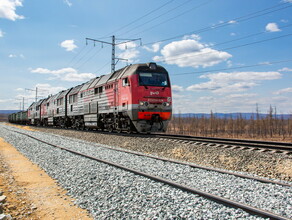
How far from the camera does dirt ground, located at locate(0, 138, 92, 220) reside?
3946 millimetres

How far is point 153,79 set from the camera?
14266 mm

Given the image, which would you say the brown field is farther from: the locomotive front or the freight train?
the freight train

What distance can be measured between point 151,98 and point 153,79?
1.12 m

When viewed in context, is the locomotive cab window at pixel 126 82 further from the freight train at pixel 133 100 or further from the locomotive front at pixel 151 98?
the locomotive front at pixel 151 98

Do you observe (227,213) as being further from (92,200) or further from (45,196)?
(45,196)

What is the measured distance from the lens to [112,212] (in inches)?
153

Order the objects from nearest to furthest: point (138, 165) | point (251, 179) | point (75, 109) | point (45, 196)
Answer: point (45, 196) < point (251, 179) < point (138, 165) < point (75, 109)

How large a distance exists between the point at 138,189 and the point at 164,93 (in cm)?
988

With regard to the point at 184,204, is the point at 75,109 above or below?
above

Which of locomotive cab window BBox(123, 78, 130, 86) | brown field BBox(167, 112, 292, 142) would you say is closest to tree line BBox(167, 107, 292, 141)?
brown field BBox(167, 112, 292, 142)

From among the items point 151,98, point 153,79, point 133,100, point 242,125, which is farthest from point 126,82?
point 242,125

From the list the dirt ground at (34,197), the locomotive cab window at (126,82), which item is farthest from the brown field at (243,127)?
the dirt ground at (34,197)

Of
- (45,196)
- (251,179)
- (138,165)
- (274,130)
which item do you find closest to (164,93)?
(138,165)

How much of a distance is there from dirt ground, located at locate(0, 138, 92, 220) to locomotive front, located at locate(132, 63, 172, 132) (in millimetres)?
7072
